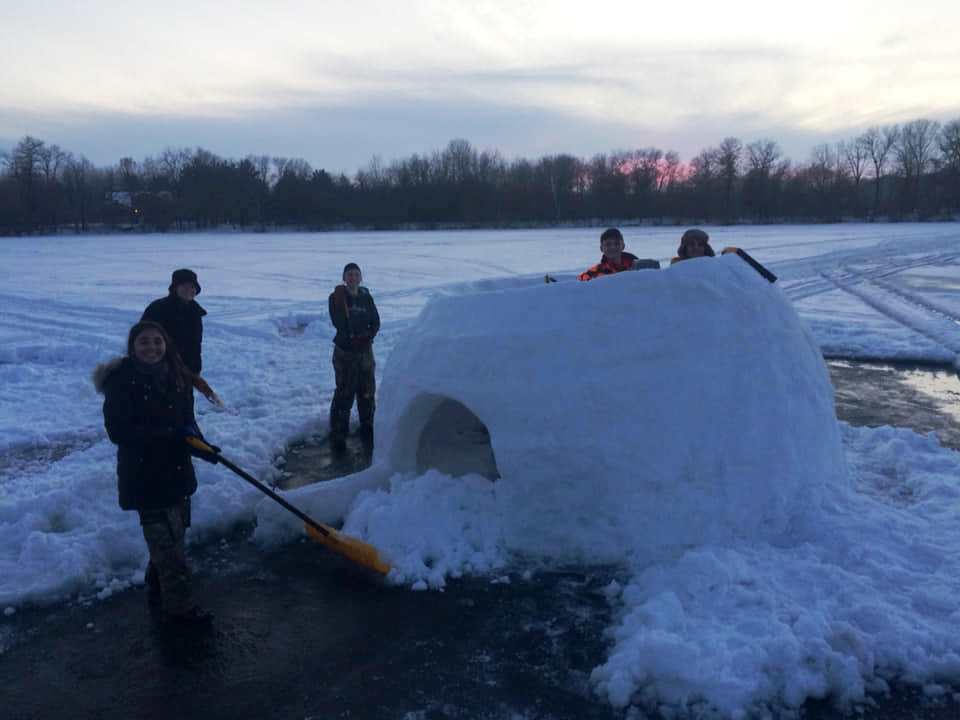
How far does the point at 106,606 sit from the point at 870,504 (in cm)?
436

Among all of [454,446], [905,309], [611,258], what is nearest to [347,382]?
[454,446]

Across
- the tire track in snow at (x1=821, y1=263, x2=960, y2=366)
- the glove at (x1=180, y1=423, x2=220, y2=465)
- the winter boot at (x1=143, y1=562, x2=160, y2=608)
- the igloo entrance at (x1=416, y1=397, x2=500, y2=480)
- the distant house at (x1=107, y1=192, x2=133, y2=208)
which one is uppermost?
the distant house at (x1=107, y1=192, x2=133, y2=208)

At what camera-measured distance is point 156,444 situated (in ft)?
11.8

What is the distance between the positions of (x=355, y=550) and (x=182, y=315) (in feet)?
7.57

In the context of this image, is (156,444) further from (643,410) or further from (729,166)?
(729,166)

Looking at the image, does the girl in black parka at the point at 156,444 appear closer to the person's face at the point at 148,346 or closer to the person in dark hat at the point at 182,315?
the person's face at the point at 148,346

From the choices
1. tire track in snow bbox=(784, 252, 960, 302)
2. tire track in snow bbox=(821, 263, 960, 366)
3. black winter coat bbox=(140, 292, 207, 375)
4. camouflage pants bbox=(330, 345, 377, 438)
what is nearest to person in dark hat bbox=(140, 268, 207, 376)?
black winter coat bbox=(140, 292, 207, 375)

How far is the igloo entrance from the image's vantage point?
5512 mm

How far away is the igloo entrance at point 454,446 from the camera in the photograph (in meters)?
5.51

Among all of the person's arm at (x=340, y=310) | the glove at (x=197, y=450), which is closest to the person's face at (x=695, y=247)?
the person's arm at (x=340, y=310)

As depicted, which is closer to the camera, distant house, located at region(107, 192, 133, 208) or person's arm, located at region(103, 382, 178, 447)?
person's arm, located at region(103, 382, 178, 447)

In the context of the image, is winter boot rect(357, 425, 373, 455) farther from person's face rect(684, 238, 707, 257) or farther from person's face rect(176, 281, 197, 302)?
person's face rect(684, 238, 707, 257)

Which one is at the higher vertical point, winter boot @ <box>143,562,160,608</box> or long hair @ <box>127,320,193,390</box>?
long hair @ <box>127,320,193,390</box>

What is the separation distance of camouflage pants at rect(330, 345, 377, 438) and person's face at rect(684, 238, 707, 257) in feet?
9.50
